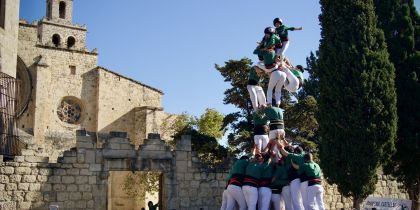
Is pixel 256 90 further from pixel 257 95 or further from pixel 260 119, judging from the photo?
pixel 260 119

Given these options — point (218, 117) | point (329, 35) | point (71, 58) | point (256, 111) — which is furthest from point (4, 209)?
point (71, 58)

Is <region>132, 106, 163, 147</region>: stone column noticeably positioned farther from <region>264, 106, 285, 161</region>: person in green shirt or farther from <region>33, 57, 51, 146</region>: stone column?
<region>264, 106, 285, 161</region>: person in green shirt

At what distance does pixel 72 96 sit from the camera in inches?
1399

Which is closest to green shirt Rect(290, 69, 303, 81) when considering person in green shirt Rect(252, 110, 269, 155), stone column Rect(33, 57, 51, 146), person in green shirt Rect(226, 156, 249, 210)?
person in green shirt Rect(252, 110, 269, 155)

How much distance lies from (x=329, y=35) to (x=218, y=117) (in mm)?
12594

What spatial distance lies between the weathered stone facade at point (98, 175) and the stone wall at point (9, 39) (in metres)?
4.88

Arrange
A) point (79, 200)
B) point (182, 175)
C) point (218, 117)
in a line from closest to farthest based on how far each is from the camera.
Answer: point (79, 200) < point (182, 175) < point (218, 117)

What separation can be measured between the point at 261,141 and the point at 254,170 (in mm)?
1036

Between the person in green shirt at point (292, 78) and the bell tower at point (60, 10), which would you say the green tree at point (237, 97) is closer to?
the person in green shirt at point (292, 78)

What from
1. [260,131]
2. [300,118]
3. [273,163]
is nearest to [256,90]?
[260,131]

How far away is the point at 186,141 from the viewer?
1820 centimetres

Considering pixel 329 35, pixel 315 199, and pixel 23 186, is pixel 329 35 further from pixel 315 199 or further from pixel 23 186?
pixel 23 186

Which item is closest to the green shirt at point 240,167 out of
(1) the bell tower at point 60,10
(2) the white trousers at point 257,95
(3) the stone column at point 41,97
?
(2) the white trousers at point 257,95

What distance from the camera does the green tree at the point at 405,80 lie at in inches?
763
